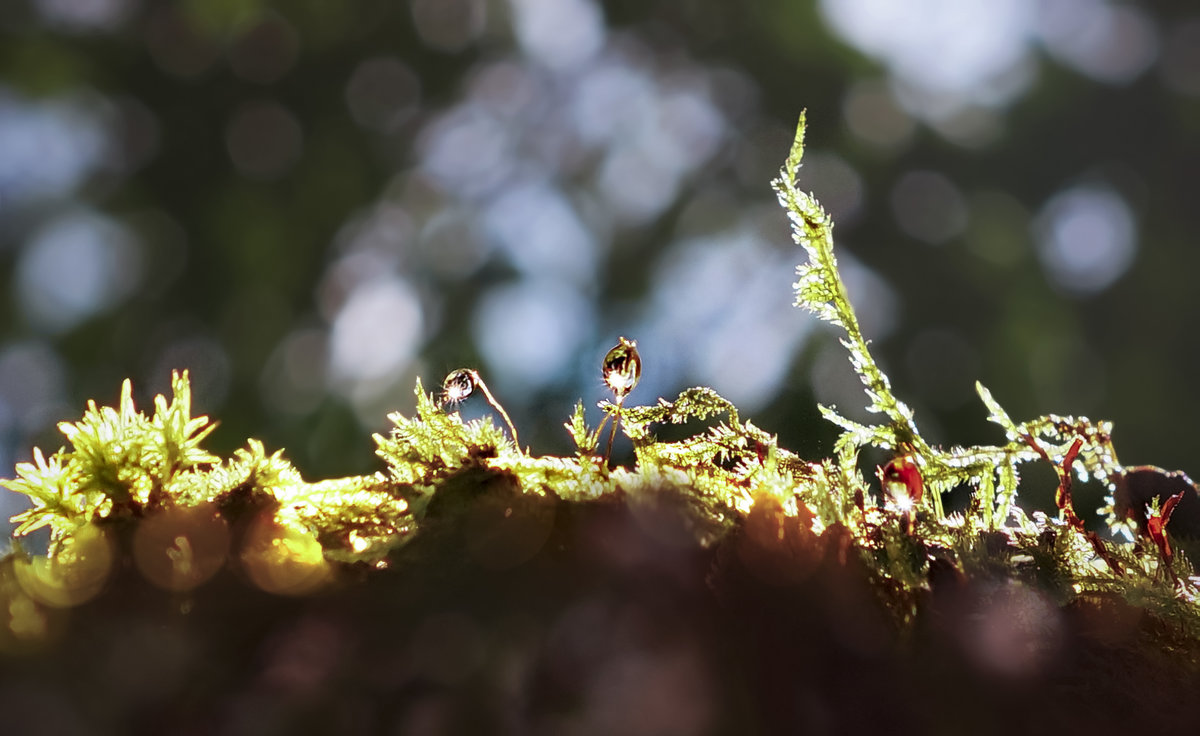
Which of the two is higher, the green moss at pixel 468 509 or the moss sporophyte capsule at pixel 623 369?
the moss sporophyte capsule at pixel 623 369

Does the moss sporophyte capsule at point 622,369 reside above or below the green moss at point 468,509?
above

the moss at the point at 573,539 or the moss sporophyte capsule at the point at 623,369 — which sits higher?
the moss sporophyte capsule at the point at 623,369

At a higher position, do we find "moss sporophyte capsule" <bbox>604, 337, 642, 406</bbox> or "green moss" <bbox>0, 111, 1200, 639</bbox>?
"moss sporophyte capsule" <bbox>604, 337, 642, 406</bbox>

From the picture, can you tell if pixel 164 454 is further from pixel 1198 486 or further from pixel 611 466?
pixel 1198 486

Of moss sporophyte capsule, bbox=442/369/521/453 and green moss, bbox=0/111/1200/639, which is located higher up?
moss sporophyte capsule, bbox=442/369/521/453

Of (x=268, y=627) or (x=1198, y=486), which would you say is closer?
(x=268, y=627)

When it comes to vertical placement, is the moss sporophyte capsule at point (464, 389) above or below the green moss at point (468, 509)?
above

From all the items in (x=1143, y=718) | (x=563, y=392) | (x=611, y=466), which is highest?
(x=563, y=392)

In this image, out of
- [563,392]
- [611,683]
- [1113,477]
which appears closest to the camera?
[611,683]

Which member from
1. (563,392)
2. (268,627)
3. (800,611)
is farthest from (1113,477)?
(563,392)

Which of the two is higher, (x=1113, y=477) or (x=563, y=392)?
(x=563, y=392)

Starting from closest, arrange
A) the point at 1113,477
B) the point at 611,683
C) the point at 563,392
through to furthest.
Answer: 1. the point at 611,683
2. the point at 1113,477
3. the point at 563,392
